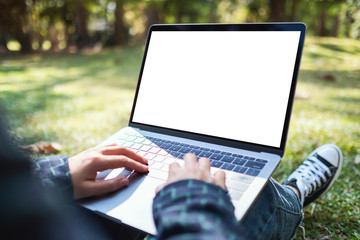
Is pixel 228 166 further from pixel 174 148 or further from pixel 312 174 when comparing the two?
pixel 312 174

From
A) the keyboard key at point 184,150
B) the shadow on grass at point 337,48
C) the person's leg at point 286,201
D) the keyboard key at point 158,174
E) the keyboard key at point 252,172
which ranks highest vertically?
the keyboard key at point 252,172

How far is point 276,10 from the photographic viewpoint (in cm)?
768

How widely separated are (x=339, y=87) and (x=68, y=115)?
3993 millimetres

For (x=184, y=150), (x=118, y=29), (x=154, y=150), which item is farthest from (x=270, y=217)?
(x=118, y=29)

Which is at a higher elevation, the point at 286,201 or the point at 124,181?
the point at 124,181

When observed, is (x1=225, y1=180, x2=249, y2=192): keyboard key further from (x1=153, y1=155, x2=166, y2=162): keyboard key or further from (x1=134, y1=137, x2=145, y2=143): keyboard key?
(x1=134, y1=137, x2=145, y2=143): keyboard key

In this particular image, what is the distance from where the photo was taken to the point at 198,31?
131 centimetres

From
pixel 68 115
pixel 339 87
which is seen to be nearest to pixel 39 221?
pixel 68 115

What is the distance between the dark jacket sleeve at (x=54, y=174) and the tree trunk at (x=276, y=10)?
790 centimetres

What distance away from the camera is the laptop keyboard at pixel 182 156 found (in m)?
0.90

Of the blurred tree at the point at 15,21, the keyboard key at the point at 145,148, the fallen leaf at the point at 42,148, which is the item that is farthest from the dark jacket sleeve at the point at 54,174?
the blurred tree at the point at 15,21

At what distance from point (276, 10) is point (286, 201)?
7.72 metres

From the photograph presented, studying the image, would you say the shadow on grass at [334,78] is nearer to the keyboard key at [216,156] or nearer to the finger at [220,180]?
the keyboard key at [216,156]

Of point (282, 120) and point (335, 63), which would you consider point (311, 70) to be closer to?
point (335, 63)
